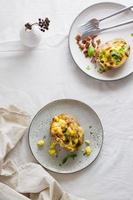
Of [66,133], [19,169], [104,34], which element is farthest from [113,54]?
[19,169]

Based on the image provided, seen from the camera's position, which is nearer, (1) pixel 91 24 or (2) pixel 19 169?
(2) pixel 19 169

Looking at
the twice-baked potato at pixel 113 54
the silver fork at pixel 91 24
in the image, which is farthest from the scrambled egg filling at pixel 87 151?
the silver fork at pixel 91 24

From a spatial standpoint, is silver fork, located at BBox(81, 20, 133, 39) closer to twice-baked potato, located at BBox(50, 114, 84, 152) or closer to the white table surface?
the white table surface

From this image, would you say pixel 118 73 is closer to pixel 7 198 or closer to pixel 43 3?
pixel 43 3

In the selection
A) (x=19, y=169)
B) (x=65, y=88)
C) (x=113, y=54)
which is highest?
(x=113, y=54)

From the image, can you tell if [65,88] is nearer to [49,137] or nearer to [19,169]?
[49,137]

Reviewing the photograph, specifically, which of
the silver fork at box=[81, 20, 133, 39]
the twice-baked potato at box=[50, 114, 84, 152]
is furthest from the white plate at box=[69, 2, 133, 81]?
the twice-baked potato at box=[50, 114, 84, 152]
